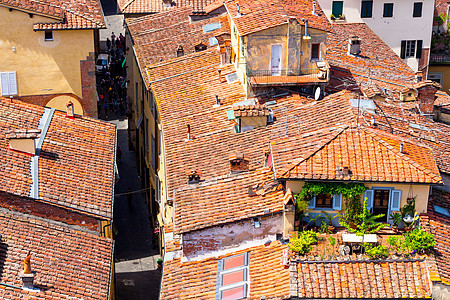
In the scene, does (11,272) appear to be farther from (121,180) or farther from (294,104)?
(121,180)

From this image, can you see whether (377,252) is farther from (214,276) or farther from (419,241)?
(214,276)

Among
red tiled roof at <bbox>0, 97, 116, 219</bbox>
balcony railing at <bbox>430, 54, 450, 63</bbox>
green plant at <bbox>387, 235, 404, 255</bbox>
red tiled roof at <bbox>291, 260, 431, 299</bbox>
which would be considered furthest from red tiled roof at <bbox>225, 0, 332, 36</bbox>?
balcony railing at <bbox>430, 54, 450, 63</bbox>

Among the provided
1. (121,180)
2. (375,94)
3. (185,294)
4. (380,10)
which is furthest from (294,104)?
(380,10)

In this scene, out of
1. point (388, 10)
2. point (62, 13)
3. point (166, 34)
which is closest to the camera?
point (62, 13)

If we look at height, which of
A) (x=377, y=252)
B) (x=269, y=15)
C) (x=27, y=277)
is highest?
(x=269, y=15)

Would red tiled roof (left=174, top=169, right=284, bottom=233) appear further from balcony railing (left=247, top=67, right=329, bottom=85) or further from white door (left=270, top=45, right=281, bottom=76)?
white door (left=270, top=45, right=281, bottom=76)

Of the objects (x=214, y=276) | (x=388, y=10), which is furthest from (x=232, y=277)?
(x=388, y=10)

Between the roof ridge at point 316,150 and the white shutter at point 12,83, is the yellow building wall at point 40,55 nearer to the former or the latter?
the white shutter at point 12,83
